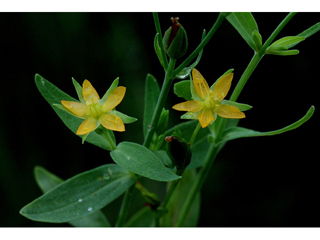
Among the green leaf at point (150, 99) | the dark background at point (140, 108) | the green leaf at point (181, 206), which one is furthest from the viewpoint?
the dark background at point (140, 108)

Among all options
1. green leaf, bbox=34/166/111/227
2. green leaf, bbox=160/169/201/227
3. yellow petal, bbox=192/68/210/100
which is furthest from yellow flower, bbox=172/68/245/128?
green leaf, bbox=34/166/111/227

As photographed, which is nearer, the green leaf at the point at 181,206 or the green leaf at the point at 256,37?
the green leaf at the point at 256,37

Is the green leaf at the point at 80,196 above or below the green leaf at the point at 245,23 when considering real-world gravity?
below

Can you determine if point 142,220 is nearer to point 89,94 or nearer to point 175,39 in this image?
point 89,94

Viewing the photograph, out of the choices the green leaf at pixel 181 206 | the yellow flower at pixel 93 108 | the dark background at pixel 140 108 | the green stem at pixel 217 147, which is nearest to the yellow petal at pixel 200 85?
the green stem at pixel 217 147

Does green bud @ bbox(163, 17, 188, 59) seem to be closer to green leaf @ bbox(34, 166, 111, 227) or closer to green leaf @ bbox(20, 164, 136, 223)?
green leaf @ bbox(20, 164, 136, 223)

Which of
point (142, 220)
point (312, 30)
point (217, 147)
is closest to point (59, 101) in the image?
point (217, 147)

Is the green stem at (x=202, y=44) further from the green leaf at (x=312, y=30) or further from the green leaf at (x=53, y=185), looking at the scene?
the green leaf at (x=53, y=185)
